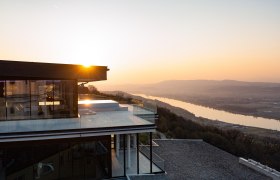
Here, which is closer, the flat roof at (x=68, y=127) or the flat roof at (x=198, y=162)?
the flat roof at (x=68, y=127)

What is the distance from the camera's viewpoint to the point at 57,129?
38.5ft

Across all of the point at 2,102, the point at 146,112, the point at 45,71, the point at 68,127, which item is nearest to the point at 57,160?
the point at 68,127

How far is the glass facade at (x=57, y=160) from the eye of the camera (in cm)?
1177

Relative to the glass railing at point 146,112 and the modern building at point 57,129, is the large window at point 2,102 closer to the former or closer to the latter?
the modern building at point 57,129

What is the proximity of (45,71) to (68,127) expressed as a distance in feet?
9.98

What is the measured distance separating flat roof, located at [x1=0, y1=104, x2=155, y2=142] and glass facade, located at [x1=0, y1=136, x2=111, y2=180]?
449 millimetres

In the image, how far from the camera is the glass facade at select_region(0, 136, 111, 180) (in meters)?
11.8

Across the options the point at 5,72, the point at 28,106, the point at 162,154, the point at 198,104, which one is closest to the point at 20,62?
the point at 5,72

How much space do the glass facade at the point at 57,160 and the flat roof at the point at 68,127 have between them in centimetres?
45

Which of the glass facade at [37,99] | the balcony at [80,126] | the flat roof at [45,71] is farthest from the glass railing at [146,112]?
the glass facade at [37,99]

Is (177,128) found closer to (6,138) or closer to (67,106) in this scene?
(67,106)

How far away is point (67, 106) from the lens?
14500 millimetres

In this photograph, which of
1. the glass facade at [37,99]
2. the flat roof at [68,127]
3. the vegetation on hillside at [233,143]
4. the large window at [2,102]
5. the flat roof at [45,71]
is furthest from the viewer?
the vegetation on hillside at [233,143]

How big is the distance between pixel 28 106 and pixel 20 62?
6.39 feet
